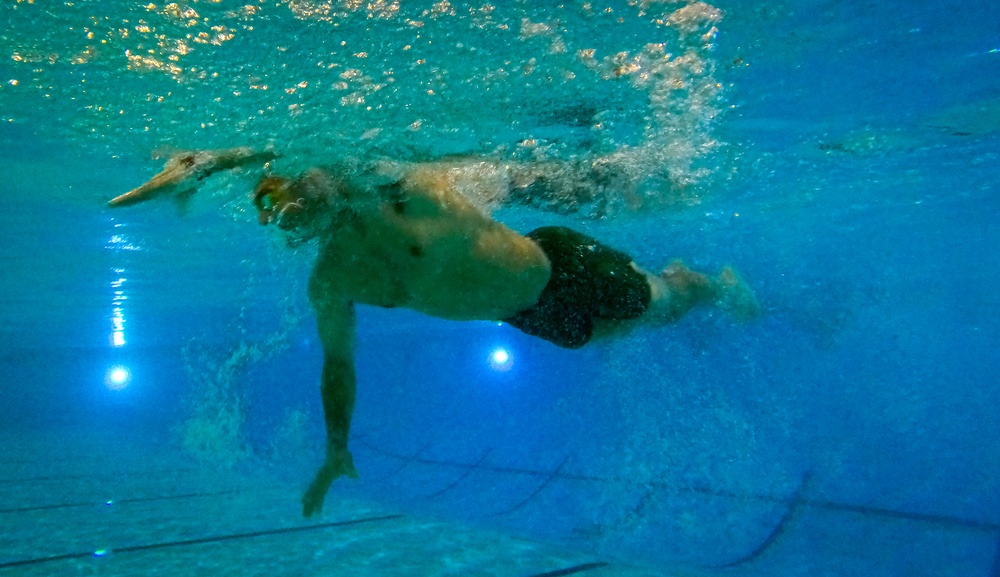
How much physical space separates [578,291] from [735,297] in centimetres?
296

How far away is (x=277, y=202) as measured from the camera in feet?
13.6

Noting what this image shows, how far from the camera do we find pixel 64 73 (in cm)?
670

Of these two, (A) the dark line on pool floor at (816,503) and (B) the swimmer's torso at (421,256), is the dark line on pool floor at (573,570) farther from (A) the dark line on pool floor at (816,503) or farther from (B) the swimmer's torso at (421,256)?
(A) the dark line on pool floor at (816,503)

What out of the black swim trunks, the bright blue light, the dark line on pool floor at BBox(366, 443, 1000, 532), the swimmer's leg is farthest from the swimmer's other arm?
the bright blue light

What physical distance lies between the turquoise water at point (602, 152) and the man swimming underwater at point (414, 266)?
4.63ft

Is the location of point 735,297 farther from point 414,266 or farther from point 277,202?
point 277,202

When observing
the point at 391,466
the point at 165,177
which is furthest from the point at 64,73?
the point at 391,466

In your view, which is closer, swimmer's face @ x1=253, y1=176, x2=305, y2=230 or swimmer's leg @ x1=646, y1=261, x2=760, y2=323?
swimmer's face @ x1=253, y1=176, x2=305, y2=230

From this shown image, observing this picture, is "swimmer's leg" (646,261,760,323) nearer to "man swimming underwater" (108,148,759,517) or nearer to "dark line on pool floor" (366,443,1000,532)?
"man swimming underwater" (108,148,759,517)

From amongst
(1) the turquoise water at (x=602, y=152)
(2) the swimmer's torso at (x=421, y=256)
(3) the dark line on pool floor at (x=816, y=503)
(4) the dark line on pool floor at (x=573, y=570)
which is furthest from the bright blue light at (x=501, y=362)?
(2) the swimmer's torso at (x=421, y=256)

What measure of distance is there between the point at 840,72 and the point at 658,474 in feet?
26.5

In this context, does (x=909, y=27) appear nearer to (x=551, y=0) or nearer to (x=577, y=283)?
(x=551, y=0)

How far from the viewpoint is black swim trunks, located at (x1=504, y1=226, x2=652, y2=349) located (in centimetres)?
598

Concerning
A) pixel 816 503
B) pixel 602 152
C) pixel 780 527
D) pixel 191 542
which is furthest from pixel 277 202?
pixel 816 503
